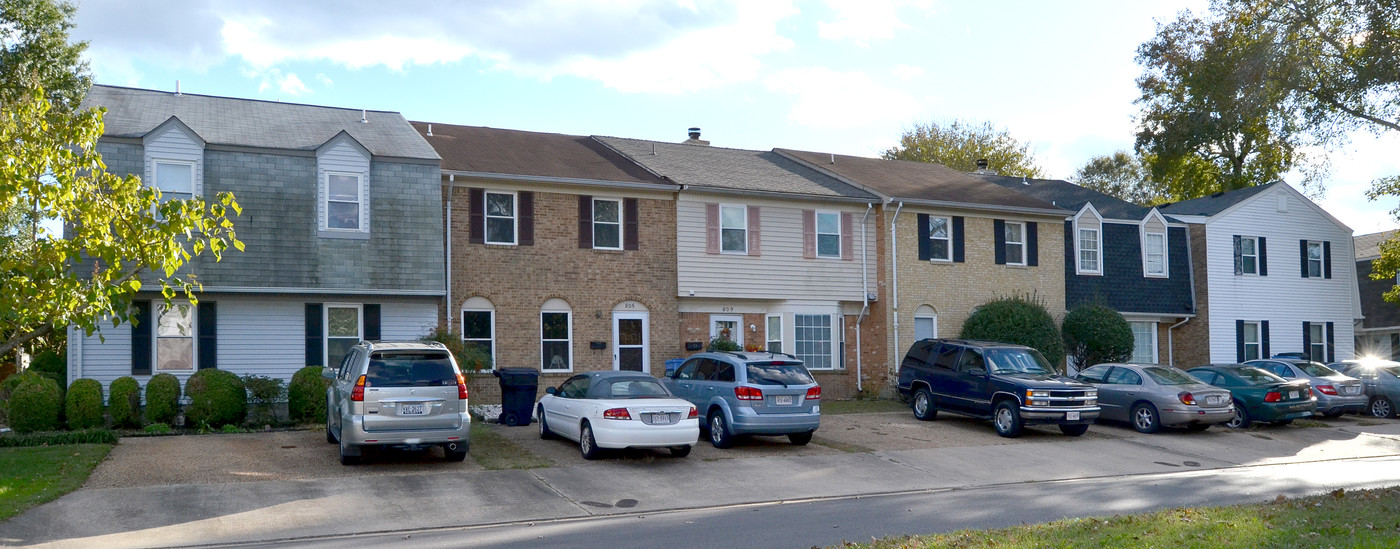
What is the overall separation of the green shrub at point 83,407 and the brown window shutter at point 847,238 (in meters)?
16.6

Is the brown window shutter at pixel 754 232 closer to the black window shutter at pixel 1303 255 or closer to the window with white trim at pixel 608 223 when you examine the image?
the window with white trim at pixel 608 223

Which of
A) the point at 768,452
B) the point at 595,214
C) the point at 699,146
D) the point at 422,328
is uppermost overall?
the point at 699,146

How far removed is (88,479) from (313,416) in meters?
5.86

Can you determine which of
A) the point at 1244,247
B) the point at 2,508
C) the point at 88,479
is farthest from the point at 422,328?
the point at 1244,247

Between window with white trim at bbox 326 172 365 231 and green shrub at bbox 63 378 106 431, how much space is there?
5.12m

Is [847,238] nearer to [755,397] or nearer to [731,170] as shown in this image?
[731,170]

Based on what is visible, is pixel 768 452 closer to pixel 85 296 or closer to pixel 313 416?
pixel 313 416

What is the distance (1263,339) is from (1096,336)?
28.2 ft

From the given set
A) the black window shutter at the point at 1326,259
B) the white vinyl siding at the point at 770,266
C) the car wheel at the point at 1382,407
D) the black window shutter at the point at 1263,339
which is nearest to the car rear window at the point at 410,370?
the white vinyl siding at the point at 770,266

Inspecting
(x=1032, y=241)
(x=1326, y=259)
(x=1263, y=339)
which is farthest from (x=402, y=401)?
(x=1326, y=259)

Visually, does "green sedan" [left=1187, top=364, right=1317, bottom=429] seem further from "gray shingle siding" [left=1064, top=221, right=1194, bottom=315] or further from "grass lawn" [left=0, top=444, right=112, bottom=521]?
"grass lawn" [left=0, top=444, right=112, bottom=521]

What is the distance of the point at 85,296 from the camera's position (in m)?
13.2

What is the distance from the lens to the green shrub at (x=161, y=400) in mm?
18422

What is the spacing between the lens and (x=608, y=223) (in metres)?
24.5
